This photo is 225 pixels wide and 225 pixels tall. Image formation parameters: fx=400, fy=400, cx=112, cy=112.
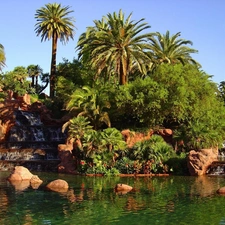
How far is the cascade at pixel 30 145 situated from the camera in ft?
98.7

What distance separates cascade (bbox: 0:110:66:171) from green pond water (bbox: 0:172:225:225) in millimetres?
7279

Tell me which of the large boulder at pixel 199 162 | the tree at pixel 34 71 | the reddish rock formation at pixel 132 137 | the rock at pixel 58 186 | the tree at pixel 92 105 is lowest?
the rock at pixel 58 186

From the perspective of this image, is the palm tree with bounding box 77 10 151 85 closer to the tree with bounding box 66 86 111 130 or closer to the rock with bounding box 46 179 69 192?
the tree with bounding box 66 86 111 130

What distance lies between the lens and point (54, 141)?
3744 centimetres

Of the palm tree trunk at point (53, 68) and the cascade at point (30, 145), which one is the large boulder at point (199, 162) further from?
the palm tree trunk at point (53, 68)

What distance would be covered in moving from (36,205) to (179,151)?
60.1 ft

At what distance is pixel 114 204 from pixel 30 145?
2075 centimetres

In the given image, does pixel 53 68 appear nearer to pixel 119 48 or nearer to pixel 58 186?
pixel 119 48

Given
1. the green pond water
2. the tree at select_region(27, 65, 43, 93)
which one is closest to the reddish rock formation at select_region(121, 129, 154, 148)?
the green pond water

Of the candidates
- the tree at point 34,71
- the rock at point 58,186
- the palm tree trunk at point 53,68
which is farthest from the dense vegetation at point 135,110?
A: the tree at point 34,71

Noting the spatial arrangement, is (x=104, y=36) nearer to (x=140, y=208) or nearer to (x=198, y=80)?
(x=198, y=80)

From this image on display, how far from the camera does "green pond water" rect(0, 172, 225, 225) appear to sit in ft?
43.1

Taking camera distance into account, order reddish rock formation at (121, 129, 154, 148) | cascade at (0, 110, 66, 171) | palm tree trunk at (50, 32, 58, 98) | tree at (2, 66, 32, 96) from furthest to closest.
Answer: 1. tree at (2, 66, 32, 96)
2. palm tree trunk at (50, 32, 58, 98)
3. reddish rock formation at (121, 129, 154, 148)
4. cascade at (0, 110, 66, 171)

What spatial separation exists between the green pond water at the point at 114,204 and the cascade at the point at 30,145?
7279mm
